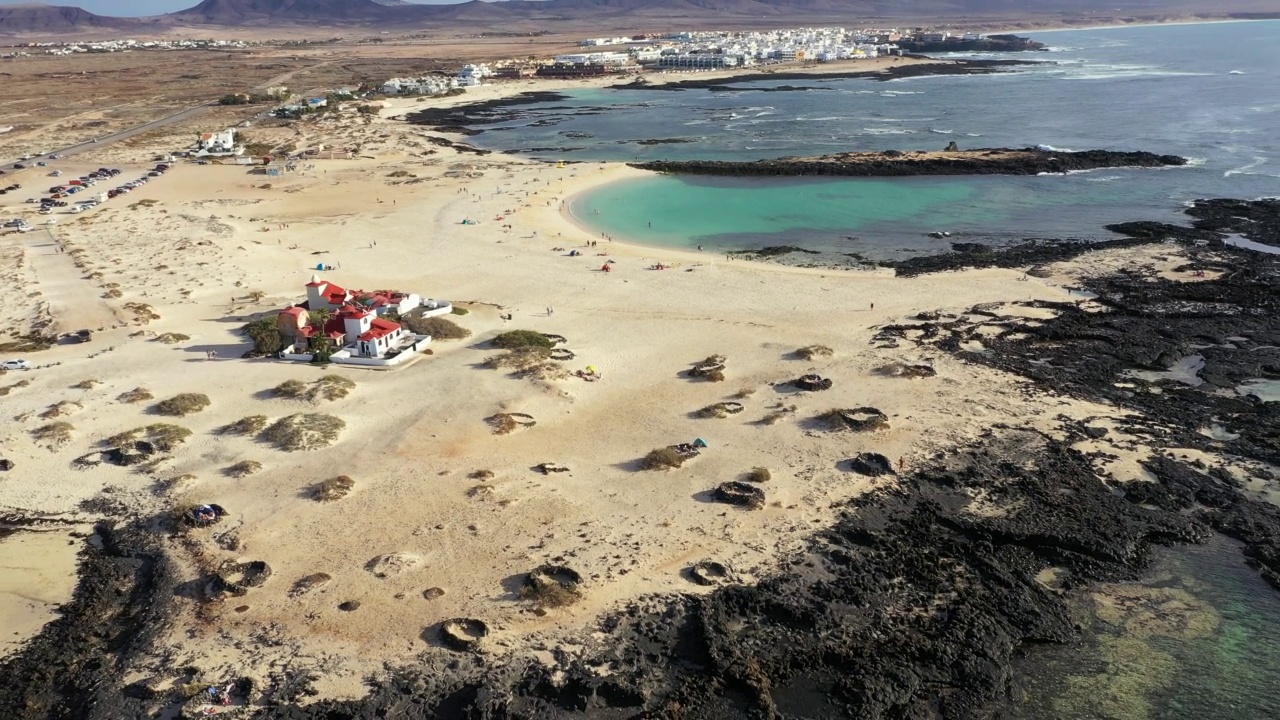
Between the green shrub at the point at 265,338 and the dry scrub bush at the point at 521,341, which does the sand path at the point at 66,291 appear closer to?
the green shrub at the point at 265,338

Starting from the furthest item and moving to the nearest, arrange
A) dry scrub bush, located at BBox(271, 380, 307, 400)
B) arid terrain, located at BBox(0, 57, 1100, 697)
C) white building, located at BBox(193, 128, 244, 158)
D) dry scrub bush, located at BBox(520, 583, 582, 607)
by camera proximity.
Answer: white building, located at BBox(193, 128, 244, 158) → dry scrub bush, located at BBox(271, 380, 307, 400) → arid terrain, located at BBox(0, 57, 1100, 697) → dry scrub bush, located at BBox(520, 583, 582, 607)

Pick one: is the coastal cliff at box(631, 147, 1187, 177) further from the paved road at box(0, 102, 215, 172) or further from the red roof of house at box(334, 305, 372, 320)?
the paved road at box(0, 102, 215, 172)

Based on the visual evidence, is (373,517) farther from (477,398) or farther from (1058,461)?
(1058,461)

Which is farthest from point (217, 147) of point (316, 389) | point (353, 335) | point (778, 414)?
point (778, 414)

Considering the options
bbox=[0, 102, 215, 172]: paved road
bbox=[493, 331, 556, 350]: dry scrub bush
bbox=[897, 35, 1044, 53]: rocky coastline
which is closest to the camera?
bbox=[493, 331, 556, 350]: dry scrub bush

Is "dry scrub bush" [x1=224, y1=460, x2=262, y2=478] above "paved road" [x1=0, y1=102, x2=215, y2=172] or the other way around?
→ the other way around

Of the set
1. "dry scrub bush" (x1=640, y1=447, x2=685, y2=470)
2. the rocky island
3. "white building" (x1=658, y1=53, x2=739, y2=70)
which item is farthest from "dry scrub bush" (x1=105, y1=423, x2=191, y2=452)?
"white building" (x1=658, y1=53, x2=739, y2=70)

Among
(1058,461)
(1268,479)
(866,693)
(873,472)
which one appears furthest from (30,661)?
(1268,479)
